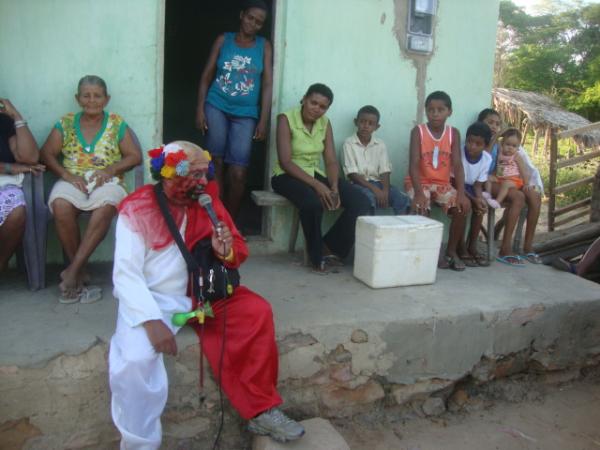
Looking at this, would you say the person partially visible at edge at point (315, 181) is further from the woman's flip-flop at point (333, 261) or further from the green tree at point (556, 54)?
the green tree at point (556, 54)

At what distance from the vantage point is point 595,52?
2206cm

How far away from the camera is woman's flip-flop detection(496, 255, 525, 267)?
15.1 ft

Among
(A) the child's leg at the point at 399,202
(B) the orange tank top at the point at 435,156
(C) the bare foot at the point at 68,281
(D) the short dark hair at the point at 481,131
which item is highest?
(D) the short dark hair at the point at 481,131

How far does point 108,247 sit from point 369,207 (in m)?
1.95

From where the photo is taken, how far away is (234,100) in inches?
168

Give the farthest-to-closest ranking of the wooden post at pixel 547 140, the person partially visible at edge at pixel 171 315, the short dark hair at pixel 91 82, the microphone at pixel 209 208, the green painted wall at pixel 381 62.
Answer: the wooden post at pixel 547 140
the green painted wall at pixel 381 62
the short dark hair at pixel 91 82
the microphone at pixel 209 208
the person partially visible at edge at pixel 171 315

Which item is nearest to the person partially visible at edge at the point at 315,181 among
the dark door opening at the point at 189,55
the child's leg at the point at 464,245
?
the child's leg at the point at 464,245

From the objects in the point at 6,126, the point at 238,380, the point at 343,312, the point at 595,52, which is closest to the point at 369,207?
the point at 343,312

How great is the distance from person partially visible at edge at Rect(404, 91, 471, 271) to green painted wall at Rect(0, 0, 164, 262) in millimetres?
2057

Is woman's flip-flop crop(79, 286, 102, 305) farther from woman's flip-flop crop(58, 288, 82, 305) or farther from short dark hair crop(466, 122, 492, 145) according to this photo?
short dark hair crop(466, 122, 492, 145)

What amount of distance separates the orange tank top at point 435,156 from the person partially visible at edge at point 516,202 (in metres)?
0.61

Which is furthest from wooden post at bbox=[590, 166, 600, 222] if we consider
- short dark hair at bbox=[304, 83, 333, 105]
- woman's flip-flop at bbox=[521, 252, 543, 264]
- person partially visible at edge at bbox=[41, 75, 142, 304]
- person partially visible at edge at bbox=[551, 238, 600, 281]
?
person partially visible at edge at bbox=[41, 75, 142, 304]

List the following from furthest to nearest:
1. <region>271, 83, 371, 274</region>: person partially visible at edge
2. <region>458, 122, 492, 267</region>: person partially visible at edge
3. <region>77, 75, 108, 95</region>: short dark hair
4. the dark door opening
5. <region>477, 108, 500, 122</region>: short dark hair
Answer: the dark door opening
<region>477, 108, 500, 122</region>: short dark hair
<region>458, 122, 492, 267</region>: person partially visible at edge
<region>271, 83, 371, 274</region>: person partially visible at edge
<region>77, 75, 108, 95</region>: short dark hair

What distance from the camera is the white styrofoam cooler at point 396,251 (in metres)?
3.72
